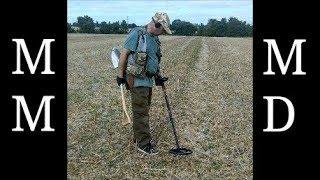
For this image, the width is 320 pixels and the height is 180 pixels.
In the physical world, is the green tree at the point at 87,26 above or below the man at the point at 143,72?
above

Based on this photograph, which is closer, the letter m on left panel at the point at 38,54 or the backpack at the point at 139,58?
the backpack at the point at 139,58

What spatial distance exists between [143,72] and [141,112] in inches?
28.1

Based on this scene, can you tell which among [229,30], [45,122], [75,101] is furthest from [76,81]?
[229,30]

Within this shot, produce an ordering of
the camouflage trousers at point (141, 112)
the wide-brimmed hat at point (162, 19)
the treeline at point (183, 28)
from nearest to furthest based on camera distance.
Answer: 1. the wide-brimmed hat at point (162, 19)
2. the camouflage trousers at point (141, 112)
3. the treeline at point (183, 28)

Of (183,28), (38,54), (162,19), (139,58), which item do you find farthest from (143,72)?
(183,28)

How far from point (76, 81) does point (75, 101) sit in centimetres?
410

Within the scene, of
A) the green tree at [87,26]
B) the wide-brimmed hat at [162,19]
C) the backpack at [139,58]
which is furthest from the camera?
the green tree at [87,26]

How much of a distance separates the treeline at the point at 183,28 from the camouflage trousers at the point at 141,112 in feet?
212

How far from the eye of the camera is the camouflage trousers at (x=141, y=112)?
27.9 ft

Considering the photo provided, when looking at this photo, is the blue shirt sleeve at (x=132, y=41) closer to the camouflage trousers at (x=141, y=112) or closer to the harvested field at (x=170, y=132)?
the camouflage trousers at (x=141, y=112)

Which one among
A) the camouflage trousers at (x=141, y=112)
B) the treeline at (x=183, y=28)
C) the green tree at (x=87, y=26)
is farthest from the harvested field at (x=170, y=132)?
the green tree at (x=87, y=26)

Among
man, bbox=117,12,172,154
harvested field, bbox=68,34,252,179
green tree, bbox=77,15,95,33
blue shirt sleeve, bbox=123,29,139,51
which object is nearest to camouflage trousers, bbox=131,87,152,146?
man, bbox=117,12,172,154

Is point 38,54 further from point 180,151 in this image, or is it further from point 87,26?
point 87,26

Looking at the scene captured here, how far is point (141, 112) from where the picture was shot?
861 centimetres
